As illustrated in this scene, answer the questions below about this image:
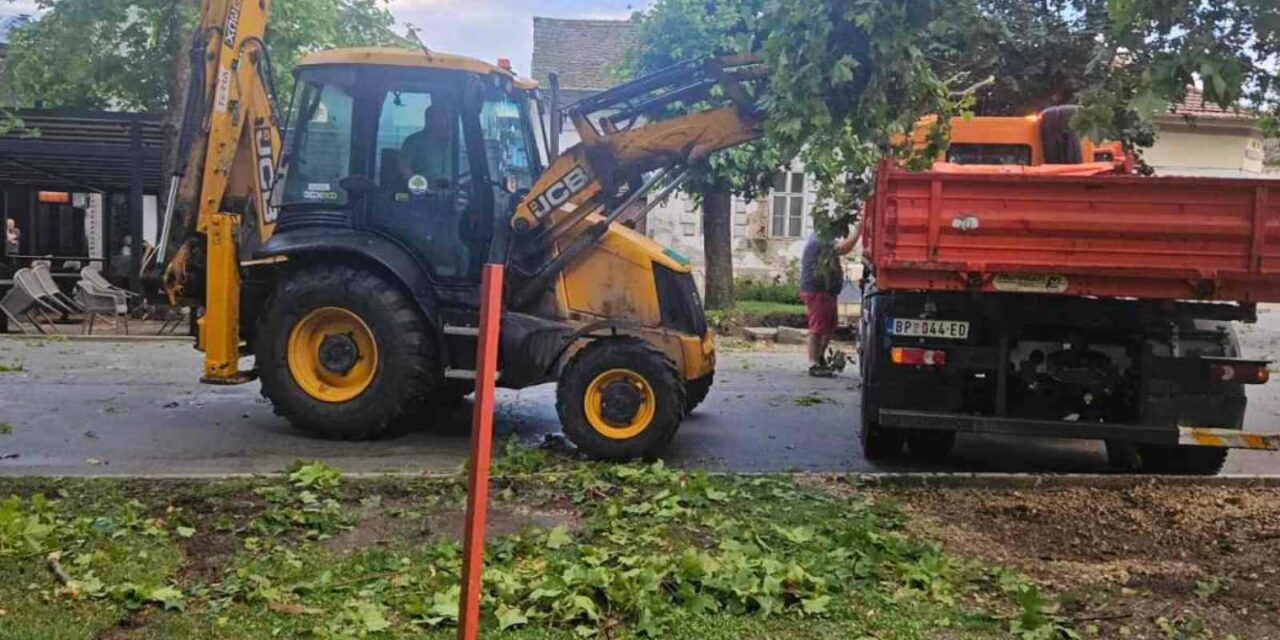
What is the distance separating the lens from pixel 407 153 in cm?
800

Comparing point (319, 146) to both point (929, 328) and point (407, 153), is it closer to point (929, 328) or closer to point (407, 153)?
point (407, 153)

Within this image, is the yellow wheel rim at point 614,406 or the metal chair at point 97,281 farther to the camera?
the metal chair at point 97,281

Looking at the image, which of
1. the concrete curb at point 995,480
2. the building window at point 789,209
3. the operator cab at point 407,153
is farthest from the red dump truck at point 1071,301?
the building window at point 789,209

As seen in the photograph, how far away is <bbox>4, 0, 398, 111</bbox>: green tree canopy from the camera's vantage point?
17.6 m

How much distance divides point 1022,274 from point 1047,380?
0.82 m

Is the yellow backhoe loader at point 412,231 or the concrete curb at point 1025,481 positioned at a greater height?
the yellow backhoe loader at point 412,231

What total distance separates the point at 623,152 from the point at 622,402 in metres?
1.78

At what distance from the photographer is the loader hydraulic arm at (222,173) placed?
316 inches

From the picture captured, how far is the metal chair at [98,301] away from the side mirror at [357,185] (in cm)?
1004

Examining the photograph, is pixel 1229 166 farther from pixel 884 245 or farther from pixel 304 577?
pixel 304 577

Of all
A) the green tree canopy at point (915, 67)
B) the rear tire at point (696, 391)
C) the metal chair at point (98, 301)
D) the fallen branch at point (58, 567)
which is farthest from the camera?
the metal chair at point (98, 301)

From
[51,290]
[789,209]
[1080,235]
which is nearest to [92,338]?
[51,290]

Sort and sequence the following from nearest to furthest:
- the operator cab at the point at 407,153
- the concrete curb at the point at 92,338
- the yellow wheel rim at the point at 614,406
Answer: the yellow wheel rim at the point at 614,406 < the operator cab at the point at 407,153 < the concrete curb at the point at 92,338

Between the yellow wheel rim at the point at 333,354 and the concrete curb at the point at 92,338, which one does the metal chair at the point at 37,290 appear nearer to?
the concrete curb at the point at 92,338
